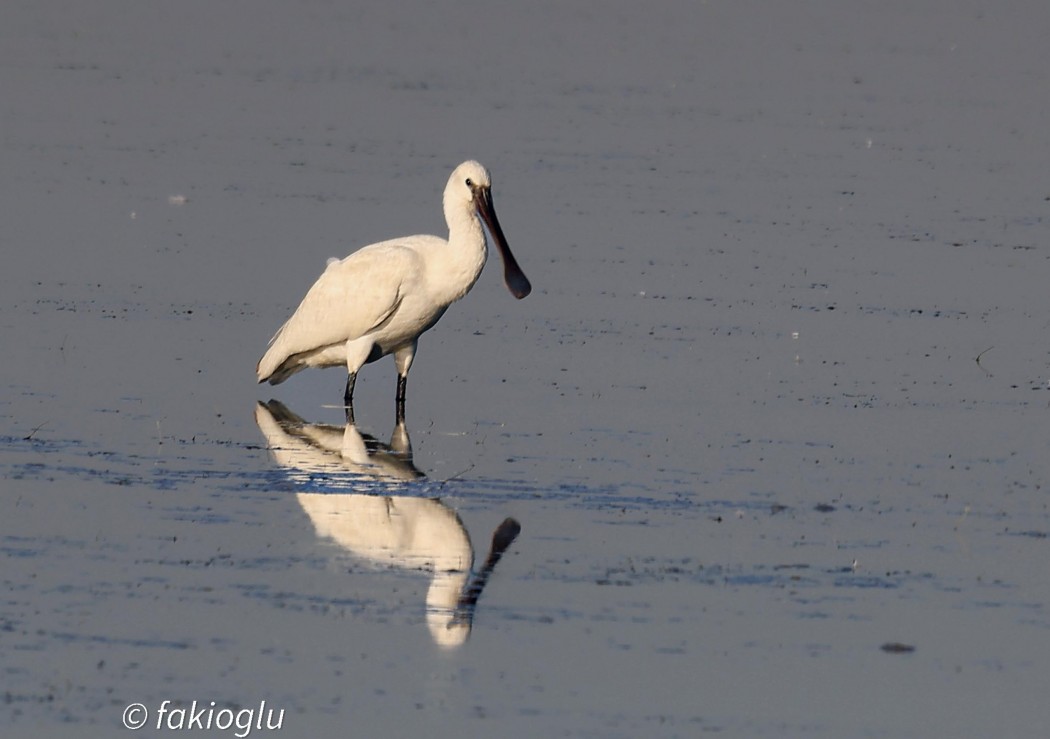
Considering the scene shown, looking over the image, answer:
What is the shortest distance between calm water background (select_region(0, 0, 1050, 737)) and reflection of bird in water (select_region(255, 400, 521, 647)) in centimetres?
6

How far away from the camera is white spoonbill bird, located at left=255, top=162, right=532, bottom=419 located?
13.9m

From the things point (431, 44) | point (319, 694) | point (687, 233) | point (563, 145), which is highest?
point (431, 44)

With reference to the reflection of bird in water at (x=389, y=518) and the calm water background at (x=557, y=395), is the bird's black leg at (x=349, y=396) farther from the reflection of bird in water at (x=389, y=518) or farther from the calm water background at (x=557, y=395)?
the reflection of bird in water at (x=389, y=518)

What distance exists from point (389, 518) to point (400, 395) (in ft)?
11.3

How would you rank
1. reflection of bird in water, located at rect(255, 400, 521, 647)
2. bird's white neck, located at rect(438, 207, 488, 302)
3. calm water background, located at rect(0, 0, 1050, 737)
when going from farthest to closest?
bird's white neck, located at rect(438, 207, 488, 302)
reflection of bird in water, located at rect(255, 400, 521, 647)
calm water background, located at rect(0, 0, 1050, 737)

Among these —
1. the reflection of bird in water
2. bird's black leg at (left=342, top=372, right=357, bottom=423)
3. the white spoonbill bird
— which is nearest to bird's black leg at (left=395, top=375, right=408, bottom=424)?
the white spoonbill bird

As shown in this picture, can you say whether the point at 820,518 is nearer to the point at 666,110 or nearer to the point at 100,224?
the point at 100,224

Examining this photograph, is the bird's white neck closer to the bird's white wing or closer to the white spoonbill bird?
the white spoonbill bird

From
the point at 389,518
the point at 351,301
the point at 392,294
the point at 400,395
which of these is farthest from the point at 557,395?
the point at 389,518

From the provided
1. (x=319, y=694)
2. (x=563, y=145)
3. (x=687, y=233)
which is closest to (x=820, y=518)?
(x=319, y=694)

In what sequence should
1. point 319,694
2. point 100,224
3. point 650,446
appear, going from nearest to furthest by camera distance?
1. point 319,694
2. point 650,446
3. point 100,224

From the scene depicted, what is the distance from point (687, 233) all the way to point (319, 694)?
11.5 meters

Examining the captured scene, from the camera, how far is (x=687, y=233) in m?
19.0

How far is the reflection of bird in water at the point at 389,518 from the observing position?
9125 millimetres
